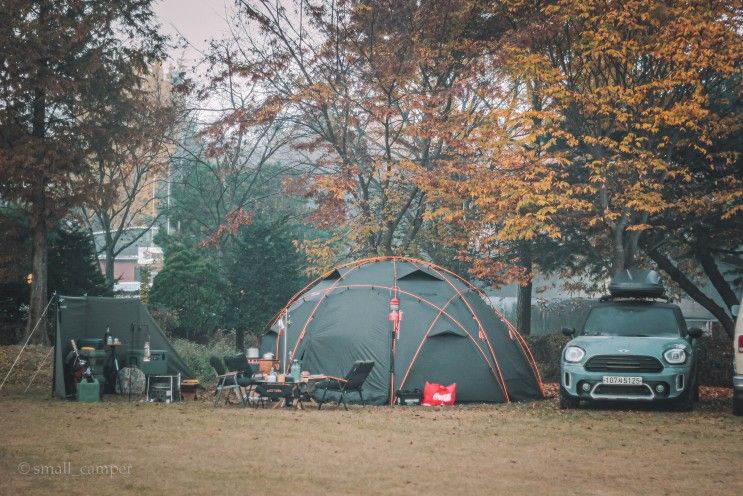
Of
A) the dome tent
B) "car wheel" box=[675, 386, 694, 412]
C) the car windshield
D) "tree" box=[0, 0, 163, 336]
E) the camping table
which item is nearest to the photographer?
"car wheel" box=[675, 386, 694, 412]

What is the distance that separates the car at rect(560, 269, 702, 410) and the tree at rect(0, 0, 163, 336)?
13.5 metres

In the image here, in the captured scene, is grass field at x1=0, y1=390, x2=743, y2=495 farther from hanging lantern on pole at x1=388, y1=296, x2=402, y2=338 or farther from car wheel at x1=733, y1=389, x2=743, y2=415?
hanging lantern on pole at x1=388, y1=296, x2=402, y2=338

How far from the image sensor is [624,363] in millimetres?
16453

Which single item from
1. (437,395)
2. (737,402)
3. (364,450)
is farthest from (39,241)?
(737,402)

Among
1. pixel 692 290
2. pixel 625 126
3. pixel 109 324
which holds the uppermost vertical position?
pixel 625 126

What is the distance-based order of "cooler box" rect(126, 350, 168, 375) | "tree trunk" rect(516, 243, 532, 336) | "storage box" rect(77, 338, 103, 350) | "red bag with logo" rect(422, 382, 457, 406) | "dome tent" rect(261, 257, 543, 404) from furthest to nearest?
1. "tree trunk" rect(516, 243, 532, 336)
2. "cooler box" rect(126, 350, 168, 375)
3. "storage box" rect(77, 338, 103, 350)
4. "dome tent" rect(261, 257, 543, 404)
5. "red bag with logo" rect(422, 382, 457, 406)

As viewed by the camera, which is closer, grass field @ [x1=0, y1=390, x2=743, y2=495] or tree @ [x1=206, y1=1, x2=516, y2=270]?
grass field @ [x1=0, y1=390, x2=743, y2=495]

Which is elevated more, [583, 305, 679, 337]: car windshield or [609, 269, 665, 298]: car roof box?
[609, 269, 665, 298]: car roof box

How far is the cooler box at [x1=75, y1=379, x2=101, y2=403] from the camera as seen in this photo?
18109 millimetres

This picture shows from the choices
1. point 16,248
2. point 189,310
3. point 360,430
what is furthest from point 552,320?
point 360,430

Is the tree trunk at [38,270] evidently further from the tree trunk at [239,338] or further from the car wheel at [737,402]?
the car wheel at [737,402]

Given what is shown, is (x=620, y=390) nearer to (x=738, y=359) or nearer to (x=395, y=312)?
(x=738, y=359)

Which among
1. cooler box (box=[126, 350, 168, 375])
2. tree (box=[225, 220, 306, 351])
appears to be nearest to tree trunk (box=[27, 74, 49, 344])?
cooler box (box=[126, 350, 168, 375])

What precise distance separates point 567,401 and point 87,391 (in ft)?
27.3
